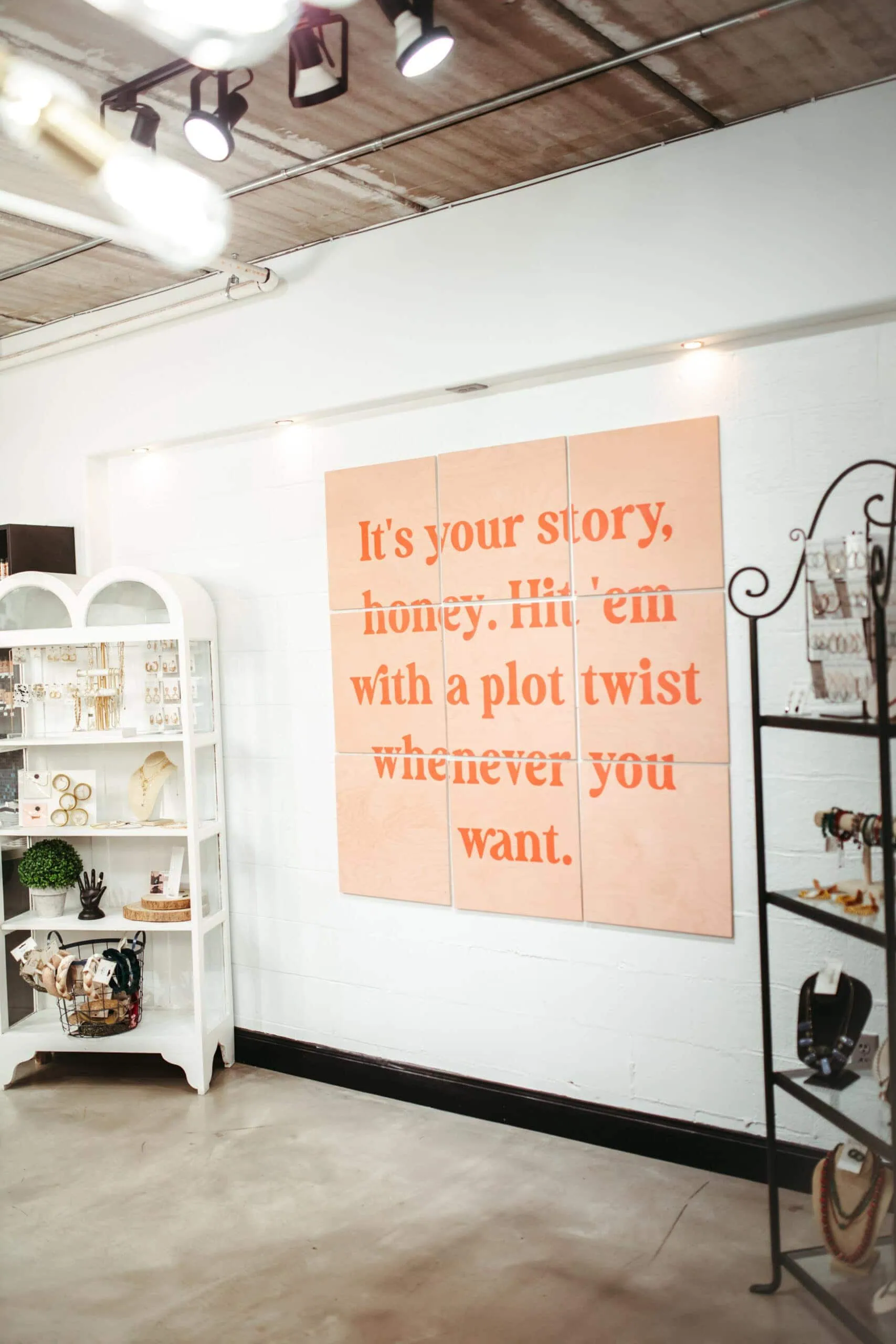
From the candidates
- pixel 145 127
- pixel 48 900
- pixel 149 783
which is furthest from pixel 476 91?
pixel 48 900

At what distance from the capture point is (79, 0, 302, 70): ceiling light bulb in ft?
6.31

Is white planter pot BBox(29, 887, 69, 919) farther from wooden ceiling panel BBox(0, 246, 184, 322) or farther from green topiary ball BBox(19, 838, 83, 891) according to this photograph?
wooden ceiling panel BBox(0, 246, 184, 322)

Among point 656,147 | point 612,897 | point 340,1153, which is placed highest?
point 656,147

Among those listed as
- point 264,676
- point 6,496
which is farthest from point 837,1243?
point 6,496

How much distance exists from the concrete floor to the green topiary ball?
84 centimetres

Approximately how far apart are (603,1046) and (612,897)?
1.62 feet

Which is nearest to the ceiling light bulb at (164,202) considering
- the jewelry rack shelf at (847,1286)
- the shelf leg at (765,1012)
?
the shelf leg at (765,1012)

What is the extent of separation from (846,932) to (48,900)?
3.17 m

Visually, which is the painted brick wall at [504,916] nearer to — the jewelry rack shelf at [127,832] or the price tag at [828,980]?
the jewelry rack shelf at [127,832]

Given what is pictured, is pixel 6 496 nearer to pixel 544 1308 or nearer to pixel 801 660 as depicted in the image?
pixel 801 660

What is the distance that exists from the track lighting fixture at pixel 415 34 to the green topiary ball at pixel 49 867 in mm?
3231

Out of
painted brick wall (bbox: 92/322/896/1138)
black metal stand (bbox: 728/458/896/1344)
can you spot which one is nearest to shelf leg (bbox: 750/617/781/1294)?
black metal stand (bbox: 728/458/896/1344)

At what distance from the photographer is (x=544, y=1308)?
2.65 meters

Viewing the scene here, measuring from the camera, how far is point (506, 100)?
292 cm
